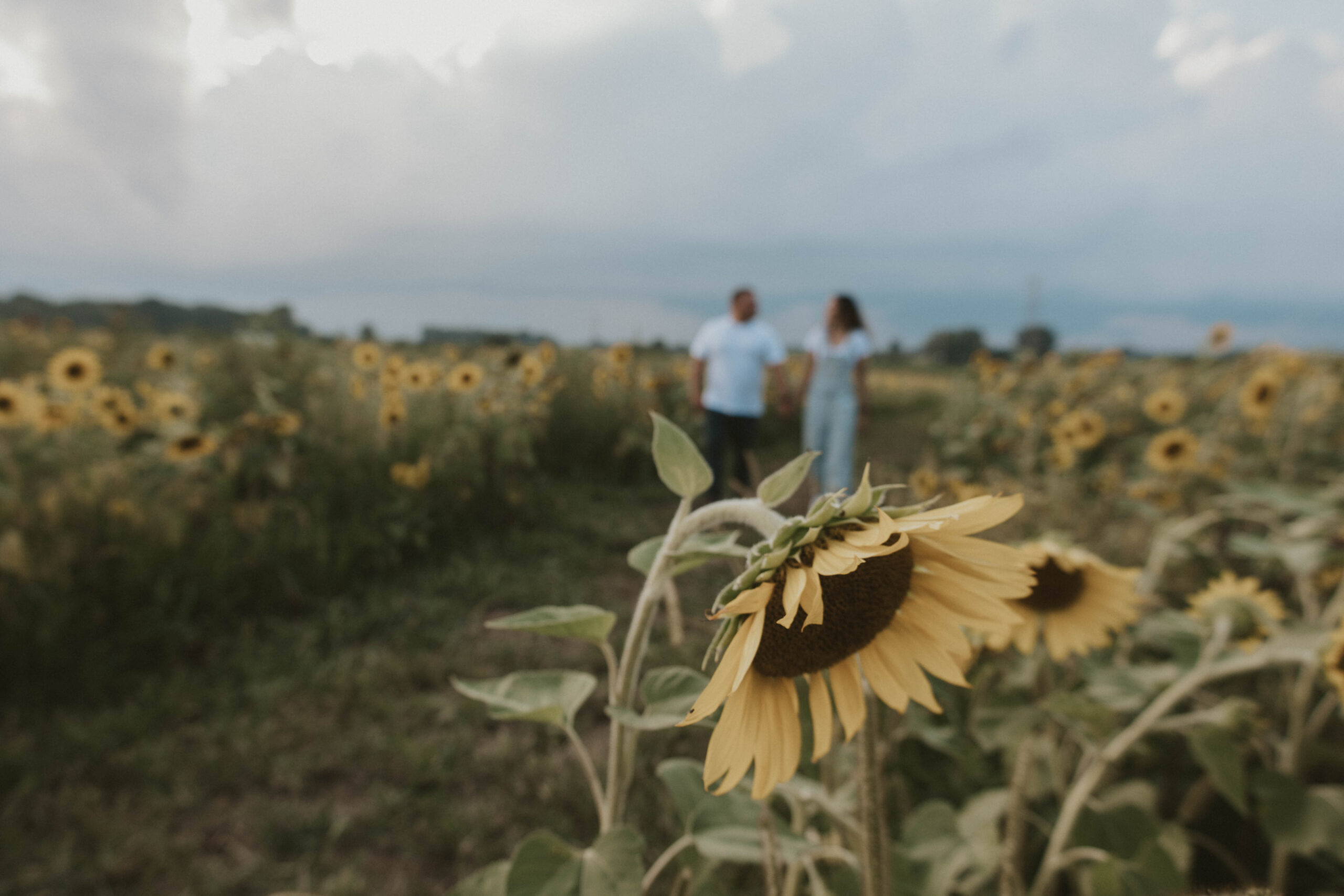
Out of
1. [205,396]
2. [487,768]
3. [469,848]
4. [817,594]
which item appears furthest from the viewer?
[205,396]

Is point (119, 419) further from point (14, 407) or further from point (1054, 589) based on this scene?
point (1054, 589)

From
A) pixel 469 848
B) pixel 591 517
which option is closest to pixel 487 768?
pixel 469 848

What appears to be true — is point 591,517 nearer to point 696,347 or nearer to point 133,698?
point 696,347

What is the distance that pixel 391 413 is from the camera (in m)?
3.97

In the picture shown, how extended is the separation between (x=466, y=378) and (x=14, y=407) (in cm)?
231

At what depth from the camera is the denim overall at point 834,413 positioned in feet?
15.1

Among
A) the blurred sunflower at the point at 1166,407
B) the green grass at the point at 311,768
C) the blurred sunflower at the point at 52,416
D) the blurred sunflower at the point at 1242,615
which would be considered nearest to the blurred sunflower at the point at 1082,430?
the blurred sunflower at the point at 1166,407

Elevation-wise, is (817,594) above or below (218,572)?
above

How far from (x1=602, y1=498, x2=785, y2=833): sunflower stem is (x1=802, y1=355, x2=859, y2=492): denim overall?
3970 millimetres

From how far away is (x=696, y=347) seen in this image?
183 inches

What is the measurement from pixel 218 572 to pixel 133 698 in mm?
556

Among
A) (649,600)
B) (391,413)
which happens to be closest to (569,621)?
(649,600)

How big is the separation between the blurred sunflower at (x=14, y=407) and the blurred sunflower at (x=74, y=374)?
1.40ft

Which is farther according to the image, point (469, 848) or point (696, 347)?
point (696, 347)
